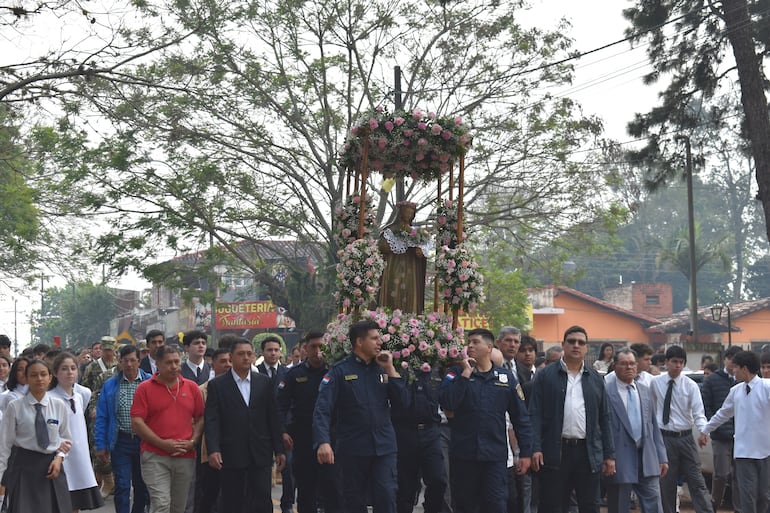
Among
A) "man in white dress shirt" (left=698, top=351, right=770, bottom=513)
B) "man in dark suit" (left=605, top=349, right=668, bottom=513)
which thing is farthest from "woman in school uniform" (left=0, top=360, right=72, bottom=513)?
"man in white dress shirt" (left=698, top=351, right=770, bottom=513)

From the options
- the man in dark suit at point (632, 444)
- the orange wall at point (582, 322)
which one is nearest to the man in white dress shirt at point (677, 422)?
the man in dark suit at point (632, 444)

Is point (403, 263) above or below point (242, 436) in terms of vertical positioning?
above

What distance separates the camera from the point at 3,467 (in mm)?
9352

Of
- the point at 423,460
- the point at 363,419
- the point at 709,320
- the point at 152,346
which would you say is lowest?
the point at 423,460

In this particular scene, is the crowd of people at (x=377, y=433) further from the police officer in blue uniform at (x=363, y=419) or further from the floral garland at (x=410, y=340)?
the floral garland at (x=410, y=340)

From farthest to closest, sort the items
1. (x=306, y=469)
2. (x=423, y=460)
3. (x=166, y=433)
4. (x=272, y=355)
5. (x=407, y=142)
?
(x=407, y=142), (x=272, y=355), (x=306, y=469), (x=423, y=460), (x=166, y=433)

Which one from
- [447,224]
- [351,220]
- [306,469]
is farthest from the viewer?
[447,224]

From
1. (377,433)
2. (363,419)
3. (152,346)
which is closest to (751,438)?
(377,433)

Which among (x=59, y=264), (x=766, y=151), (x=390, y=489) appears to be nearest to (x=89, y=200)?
(x=59, y=264)

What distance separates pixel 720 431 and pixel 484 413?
14.9 ft

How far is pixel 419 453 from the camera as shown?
1050cm

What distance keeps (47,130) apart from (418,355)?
1244 cm

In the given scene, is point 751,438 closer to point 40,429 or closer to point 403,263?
point 403,263

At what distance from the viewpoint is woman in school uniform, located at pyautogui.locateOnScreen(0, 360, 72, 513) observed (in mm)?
9438
